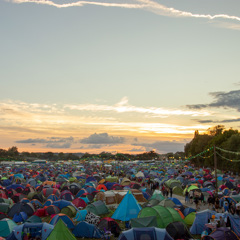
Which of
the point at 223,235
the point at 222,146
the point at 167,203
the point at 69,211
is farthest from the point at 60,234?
the point at 222,146

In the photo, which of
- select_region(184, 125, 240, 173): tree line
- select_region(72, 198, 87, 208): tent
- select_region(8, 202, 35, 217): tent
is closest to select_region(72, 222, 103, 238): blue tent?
select_region(8, 202, 35, 217): tent

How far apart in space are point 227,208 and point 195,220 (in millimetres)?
5536

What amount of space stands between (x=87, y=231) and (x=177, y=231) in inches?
183

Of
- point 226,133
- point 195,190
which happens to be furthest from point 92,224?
point 226,133

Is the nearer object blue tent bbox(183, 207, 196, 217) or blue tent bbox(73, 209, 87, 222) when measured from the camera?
blue tent bbox(73, 209, 87, 222)

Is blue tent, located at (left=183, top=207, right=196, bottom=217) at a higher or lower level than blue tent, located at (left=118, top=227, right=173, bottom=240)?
lower

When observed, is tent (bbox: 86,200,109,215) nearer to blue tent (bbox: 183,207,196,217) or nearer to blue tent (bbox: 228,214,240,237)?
blue tent (bbox: 183,207,196,217)

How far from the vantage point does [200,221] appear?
45.6 ft

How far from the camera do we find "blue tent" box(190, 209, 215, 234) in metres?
13.7

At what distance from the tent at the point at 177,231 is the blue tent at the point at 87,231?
3.62m

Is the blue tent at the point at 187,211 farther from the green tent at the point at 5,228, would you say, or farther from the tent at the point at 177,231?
the green tent at the point at 5,228

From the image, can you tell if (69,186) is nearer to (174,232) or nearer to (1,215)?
(1,215)

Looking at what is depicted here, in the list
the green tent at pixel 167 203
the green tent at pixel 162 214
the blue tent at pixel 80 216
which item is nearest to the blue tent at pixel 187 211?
the green tent at pixel 167 203

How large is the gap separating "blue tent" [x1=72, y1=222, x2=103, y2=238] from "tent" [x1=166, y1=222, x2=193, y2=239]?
3623mm
